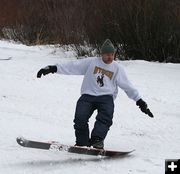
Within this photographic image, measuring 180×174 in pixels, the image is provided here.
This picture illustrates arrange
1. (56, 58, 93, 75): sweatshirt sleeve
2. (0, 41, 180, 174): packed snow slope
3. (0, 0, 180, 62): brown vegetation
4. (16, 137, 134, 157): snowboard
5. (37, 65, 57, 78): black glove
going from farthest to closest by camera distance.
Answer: (0, 0, 180, 62): brown vegetation
(56, 58, 93, 75): sweatshirt sleeve
(37, 65, 57, 78): black glove
(0, 41, 180, 174): packed snow slope
(16, 137, 134, 157): snowboard

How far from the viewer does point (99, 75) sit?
5406 millimetres

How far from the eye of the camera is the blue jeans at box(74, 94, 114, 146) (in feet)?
17.7

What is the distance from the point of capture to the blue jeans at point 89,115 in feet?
17.7

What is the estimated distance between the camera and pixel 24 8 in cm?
2672

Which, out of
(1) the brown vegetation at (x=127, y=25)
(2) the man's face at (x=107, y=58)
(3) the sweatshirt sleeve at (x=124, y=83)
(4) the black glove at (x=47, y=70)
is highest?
(1) the brown vegetation at (x=127, y=25)

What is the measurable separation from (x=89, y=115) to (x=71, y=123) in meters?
1.96

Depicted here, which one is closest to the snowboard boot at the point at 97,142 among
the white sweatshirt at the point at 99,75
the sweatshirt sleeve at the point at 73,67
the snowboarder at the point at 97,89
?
the snowboarder at the point at 97,89

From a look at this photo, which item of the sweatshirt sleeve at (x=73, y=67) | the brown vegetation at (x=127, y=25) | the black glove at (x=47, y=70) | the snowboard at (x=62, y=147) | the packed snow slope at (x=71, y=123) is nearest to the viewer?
the snowboard at (x=62, y=147)

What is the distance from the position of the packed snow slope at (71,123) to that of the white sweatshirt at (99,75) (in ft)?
2.32

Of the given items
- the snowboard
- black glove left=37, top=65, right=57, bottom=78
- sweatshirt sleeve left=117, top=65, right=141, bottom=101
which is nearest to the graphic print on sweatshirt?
sweatshirt sleeve left=117, top=65, right=141, bottom=101

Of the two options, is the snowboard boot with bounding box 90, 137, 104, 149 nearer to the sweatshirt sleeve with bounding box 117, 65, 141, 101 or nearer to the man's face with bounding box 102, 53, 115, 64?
the sweatshirt sleeve with bounding box 117, 65, 141, 101

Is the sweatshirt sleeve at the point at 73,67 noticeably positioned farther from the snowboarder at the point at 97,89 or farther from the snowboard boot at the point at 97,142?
the snowboard boot at the point at 97,142

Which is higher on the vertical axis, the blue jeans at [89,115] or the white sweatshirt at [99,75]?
the white sweatshirt at [99,75]

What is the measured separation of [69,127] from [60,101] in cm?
191
